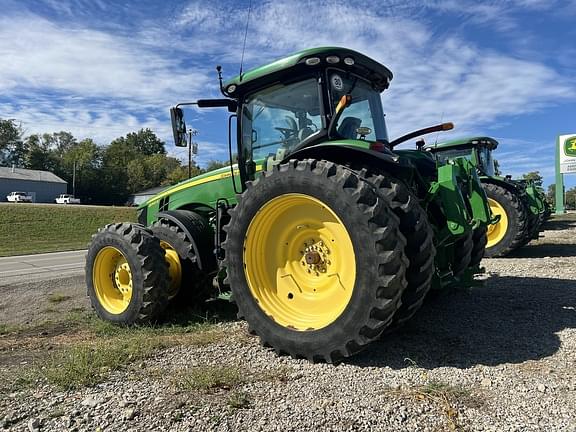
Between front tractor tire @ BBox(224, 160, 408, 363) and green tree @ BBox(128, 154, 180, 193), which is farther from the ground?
green tree @ BBox(128, 154, 180, 193)

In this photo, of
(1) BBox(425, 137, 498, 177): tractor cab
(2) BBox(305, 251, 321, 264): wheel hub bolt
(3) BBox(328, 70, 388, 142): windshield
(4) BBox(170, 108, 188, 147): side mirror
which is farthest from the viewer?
(1) BBox(425, 137, 498, 177): tractor cab

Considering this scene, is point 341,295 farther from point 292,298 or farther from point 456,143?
point 456,143

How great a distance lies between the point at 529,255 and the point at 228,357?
29.5 ft

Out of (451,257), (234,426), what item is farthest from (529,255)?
(234,426)

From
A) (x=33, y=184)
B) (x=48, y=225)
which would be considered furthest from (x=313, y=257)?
(x=33, y=184)

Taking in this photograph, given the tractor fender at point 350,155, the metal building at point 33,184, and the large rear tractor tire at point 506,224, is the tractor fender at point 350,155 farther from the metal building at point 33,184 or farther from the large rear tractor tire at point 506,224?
the metal building at point 33,184

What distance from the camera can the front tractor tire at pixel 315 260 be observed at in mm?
3572

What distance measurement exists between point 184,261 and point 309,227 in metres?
1.99

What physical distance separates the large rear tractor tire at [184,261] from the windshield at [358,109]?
2.09m

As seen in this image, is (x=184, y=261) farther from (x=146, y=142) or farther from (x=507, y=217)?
(x=146, y=142)

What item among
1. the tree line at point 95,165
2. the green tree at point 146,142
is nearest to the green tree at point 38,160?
the tree line at point 95,165

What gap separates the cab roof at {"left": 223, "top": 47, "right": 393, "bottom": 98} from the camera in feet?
15.0

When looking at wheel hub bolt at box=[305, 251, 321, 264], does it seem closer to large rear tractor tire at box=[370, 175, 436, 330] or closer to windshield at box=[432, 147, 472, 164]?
large rear tractor tire at box=[370, 175, 436, 330]

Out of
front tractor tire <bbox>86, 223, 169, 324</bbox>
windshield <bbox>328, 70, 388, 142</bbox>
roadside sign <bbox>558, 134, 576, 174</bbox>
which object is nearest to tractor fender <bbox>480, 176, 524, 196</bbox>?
windshield <bbox>328, 70, 388, 142</bbox>
